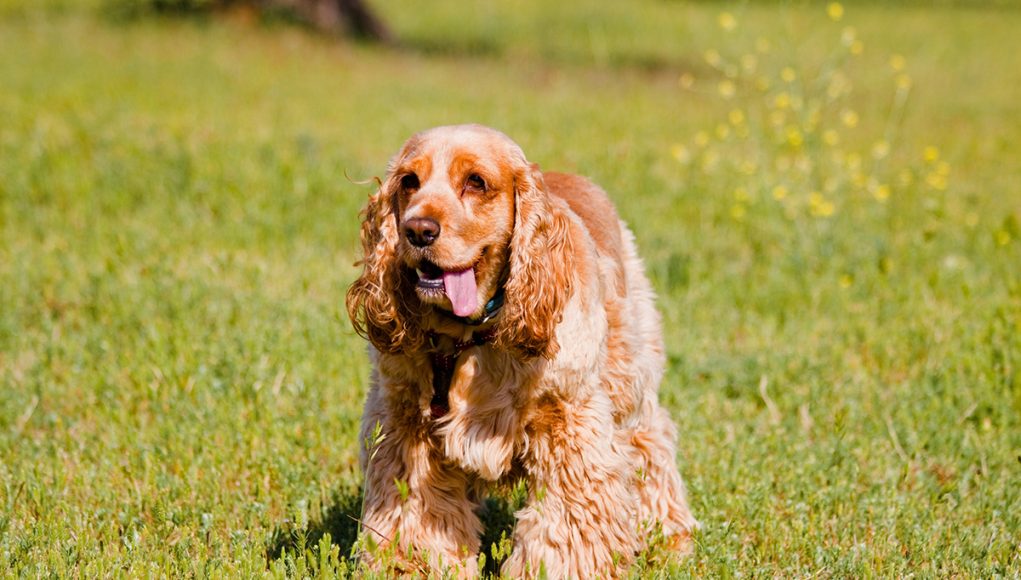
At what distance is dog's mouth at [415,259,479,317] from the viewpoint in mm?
3855

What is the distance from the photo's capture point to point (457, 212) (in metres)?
3.87

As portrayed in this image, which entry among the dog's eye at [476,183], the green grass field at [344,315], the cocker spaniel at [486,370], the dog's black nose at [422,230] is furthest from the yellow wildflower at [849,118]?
the dog's black nose at [422,230]

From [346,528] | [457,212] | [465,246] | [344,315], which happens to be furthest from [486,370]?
[344,315]

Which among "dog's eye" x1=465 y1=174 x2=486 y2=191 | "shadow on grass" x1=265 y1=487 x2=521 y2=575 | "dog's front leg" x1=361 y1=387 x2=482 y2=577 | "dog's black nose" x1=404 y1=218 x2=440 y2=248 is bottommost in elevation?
"shadow on grass" x1=265 y1=487 x2=521 y2=575

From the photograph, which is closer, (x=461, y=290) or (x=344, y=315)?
(x=461, y=290)

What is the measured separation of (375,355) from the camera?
4.38 m

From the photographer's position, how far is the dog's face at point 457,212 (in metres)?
3.80

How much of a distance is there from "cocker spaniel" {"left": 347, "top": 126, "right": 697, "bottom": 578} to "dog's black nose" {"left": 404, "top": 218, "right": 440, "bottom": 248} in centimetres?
6

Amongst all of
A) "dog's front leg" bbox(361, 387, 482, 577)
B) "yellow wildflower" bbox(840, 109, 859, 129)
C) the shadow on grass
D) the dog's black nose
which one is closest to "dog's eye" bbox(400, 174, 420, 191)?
the dog's black nose

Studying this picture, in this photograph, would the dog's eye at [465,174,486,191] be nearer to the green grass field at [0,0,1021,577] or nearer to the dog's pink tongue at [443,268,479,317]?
the dog's pink tongue at [443,268,479,317]

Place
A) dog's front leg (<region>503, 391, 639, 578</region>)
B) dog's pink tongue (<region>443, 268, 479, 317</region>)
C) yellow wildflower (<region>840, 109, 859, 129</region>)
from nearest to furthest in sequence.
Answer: dog's pink tongue (<region>443, 268, 479, 317</region>), dog's front leg (<region>503, 391, 639, 578</region>), yellow wildflower (<region>840, 109, 859, 129</region>)

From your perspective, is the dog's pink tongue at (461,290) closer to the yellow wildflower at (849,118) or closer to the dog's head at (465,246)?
the dog's head at (465,246)

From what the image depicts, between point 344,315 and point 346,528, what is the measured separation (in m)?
2.59

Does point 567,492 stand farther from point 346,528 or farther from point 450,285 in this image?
point 346,528
